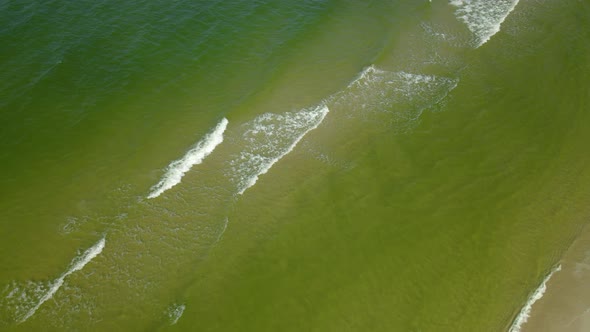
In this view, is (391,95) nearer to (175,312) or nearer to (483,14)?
(483,14)

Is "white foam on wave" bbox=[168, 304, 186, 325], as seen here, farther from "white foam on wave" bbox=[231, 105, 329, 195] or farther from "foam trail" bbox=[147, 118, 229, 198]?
"white foam on wave" bbox=[231, 105, 329, 195]

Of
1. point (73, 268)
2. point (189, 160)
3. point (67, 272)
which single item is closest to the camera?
point (67, 272)

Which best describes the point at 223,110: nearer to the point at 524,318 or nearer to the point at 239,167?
the point at 239,167

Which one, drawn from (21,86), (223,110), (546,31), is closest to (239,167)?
(223,110)

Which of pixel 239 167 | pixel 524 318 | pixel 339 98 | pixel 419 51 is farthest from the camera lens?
pixel 419 51

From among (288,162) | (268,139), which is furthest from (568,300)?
(268,139)

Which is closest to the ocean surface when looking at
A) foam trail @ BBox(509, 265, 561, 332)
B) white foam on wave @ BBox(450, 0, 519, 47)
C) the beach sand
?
foam trail @ BBox(509, 265, 561, 332)

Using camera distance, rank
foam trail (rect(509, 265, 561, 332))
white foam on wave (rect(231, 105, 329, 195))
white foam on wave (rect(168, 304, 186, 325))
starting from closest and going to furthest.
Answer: foam trail (rect(509, 265, 561, 332)) < white foam on wave (rect(168, 304, 186, 325)) < white foam on wave (rect(231, 105, 329, 195))
